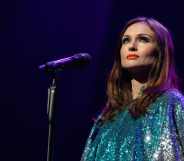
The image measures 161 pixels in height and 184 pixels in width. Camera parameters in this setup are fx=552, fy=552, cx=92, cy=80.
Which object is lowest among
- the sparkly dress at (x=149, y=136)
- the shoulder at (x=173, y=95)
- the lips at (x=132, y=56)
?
the sparkly dress at (x=149, y=136)

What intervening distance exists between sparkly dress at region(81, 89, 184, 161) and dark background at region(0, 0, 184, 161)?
956 mm

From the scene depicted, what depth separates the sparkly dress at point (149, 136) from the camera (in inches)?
103

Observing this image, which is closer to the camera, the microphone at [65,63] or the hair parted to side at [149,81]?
the microphone at [65,63]

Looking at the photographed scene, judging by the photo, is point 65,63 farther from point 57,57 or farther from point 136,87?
point 57,57

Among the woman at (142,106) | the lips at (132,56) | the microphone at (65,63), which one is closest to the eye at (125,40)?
the woman at (142,106)

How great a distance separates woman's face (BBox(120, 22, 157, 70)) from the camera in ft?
9.60

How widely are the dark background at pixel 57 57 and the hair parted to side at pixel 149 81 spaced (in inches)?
27.0

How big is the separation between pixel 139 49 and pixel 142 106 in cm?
33

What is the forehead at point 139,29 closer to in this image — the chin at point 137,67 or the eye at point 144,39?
the eye at point 144,39

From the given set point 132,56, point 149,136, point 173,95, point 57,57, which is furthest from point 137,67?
point 57,57

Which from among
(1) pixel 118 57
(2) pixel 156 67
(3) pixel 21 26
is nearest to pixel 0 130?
(3) pixel 21 26

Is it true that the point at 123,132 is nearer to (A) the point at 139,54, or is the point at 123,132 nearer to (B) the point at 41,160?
(A) the point at 139,54

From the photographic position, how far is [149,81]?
292 centimetres

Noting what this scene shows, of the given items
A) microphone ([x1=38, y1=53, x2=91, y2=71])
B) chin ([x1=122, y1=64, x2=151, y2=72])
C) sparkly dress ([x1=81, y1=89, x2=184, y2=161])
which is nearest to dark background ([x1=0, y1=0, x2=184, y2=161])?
chin ([x1=122, y1=64, x2=151, y2=72])
